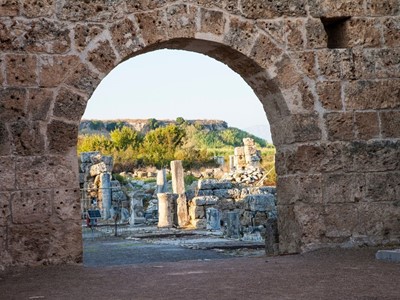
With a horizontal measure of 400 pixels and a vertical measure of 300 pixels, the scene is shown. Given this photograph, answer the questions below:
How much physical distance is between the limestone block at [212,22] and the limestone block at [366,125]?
1623mm

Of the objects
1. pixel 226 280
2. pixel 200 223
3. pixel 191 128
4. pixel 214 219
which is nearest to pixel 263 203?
pixel 214 219

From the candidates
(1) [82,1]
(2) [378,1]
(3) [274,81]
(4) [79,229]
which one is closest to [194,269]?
(4) [79,229]

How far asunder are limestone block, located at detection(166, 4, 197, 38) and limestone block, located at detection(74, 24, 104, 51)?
2.27ft

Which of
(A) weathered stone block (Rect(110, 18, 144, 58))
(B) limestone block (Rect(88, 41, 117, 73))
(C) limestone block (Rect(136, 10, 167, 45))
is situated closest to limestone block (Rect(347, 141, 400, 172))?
(C) limestone block (Rect(136, 10, 167, 45))

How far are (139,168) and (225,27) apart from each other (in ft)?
128

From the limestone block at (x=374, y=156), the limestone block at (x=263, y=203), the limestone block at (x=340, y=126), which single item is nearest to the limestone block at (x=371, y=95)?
the limestone block at (x=340, y=126)

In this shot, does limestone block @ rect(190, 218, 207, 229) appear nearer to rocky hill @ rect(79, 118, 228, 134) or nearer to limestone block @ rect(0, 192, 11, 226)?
limestone block @ rect(0, 192, 11, 226)

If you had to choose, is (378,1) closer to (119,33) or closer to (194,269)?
(119,33)

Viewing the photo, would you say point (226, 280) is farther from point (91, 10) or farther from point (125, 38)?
point (91, 10)

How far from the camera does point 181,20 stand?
6910 mm

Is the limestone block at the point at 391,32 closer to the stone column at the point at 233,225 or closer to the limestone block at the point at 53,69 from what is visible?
the limestone block at the point at 53,69

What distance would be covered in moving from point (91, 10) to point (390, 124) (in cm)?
317

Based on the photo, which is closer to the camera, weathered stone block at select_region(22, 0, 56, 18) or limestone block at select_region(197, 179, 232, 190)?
weathered stone block at select_region(22, 0, 56, 18)

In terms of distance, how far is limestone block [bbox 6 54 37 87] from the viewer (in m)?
6.51
